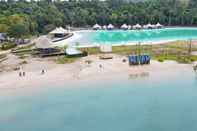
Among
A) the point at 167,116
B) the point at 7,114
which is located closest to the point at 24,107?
the point at 7,114

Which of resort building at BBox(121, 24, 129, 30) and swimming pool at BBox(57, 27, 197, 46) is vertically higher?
resort building at BBox(121, 24, 129, 30)

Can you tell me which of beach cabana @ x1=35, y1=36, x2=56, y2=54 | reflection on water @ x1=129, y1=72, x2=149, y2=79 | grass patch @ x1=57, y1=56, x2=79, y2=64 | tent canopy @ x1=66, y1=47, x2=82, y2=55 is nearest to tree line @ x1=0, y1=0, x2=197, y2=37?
beach cabana @ x1=35, y1=36, x2=56, y2=54

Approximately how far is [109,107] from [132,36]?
34.1 m

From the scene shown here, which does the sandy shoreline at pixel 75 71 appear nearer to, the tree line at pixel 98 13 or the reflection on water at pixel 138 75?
the reflection on water at pixel 138 75

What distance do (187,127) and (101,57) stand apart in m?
19.7

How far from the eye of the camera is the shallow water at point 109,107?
20469 millimetres

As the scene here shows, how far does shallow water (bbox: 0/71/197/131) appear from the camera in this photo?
20.5 m

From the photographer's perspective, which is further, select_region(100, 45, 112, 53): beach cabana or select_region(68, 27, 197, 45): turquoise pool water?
select_region(68, 27, 197, 45): turquoise pool water

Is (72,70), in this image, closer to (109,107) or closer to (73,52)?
(73,52)

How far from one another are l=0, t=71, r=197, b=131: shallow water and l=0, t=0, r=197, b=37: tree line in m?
32.8

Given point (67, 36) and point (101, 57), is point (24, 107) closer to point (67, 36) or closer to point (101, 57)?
point (101, 57)

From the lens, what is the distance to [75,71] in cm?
3275

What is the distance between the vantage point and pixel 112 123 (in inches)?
815

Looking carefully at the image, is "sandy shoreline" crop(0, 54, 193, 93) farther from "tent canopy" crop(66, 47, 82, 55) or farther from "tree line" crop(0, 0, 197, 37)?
"tree line" crop(0, 0, 197, 37)
